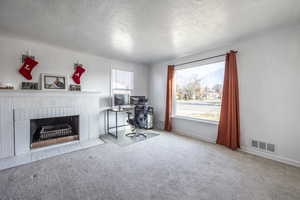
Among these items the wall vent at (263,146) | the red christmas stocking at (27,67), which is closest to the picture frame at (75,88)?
the red christmas stocking at (27,67)

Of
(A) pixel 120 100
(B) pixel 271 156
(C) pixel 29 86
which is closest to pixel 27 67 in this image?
(C) pixel 29 86

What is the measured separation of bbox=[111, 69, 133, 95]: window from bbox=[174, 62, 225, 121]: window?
1.67 meters

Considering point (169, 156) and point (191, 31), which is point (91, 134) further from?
point (191, 31)

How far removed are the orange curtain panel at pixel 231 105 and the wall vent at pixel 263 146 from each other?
27 cm

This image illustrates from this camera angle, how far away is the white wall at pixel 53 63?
2.51 m

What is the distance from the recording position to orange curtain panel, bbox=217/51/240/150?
267cm

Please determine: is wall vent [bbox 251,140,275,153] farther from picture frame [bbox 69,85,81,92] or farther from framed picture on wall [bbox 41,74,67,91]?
framed picture on wall [bbox 41,74,67,91]

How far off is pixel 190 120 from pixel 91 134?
9.16 feet

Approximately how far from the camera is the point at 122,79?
4.29m

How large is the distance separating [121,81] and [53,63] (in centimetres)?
187

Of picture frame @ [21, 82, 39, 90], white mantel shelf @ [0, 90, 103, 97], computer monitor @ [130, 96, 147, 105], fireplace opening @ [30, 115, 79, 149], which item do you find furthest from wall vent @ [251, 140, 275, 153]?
picture frame @ [21, 82, 39, 90]

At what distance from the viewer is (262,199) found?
54.7 inches

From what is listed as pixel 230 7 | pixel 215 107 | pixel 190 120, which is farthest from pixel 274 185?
pixel 230 7

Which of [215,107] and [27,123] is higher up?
[215,107]
